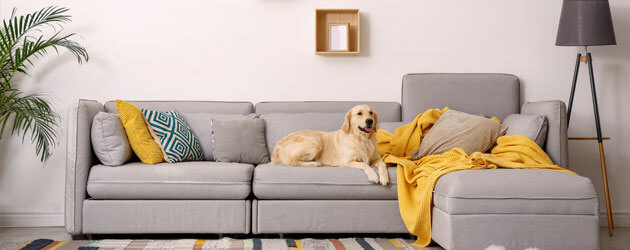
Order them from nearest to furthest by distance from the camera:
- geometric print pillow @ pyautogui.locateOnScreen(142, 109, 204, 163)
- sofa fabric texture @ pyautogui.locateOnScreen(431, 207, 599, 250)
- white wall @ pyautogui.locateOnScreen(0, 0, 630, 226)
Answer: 1. sofa fabric texture @ pyautogui.locateOnScreen(431, 207, 599, 250)
2. geometric print pillow @ pyautogui.locateOnScreen(142, 109, 204, 163)
3. white wall @ pyautogui.locateOnScreen(0, 0, 630, 226)

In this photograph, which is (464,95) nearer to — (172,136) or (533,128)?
(533,128)

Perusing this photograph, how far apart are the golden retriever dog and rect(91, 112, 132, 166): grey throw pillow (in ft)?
2.91

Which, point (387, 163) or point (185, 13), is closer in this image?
point (387, 163)

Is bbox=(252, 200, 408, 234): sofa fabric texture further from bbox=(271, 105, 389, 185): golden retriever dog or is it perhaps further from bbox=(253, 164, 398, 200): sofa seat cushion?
bbox=(271, 105, 389, 185): golden retriever dog

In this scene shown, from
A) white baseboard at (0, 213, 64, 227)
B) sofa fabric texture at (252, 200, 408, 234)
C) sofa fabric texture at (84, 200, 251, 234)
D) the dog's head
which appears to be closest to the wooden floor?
white baseboard at (0, 213, 64, 227)

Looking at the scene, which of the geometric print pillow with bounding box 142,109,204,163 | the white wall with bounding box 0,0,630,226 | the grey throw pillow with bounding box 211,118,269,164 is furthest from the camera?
the white wall with bounding box 0,0,630,226

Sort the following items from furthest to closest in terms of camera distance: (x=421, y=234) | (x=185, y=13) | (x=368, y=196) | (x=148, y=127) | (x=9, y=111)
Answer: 1. (x=185, y=13)
2. (x=9, y=111)
3. (x=148, y=127)
4. (x=368, y=196)
5. (x=421, y=234)

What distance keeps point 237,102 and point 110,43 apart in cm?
103

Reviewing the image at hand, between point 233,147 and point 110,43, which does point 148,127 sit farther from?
point 110,43

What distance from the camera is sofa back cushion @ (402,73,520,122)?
366 cm

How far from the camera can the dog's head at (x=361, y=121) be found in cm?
298

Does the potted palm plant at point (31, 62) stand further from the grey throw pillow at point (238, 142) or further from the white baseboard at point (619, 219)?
the white baseboard at point (619, 219)

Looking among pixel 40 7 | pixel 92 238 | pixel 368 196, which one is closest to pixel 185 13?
pixel 40 7

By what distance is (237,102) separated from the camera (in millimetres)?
3662
